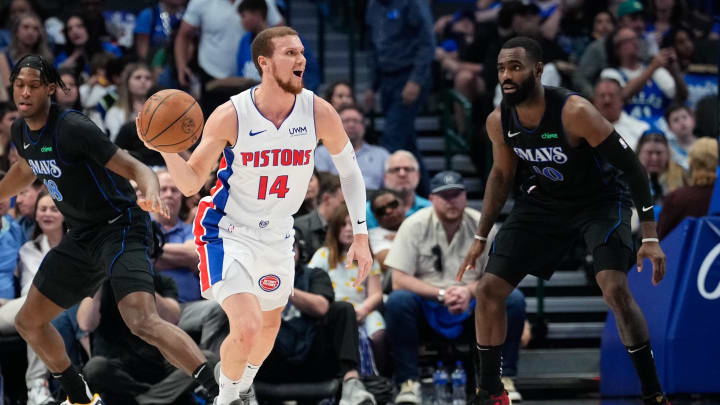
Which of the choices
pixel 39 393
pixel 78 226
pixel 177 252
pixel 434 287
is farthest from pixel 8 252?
pixel 434 287

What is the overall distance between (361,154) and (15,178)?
406cm

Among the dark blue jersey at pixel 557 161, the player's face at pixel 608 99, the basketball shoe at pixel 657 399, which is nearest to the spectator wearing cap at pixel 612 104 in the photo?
the player's face at pixel 608 99

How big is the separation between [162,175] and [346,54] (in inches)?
225

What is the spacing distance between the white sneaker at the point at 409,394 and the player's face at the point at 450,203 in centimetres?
134

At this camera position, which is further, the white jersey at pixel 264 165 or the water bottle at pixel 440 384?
the water bottle at pixel 440 384

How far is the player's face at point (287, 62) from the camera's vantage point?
18.9ft

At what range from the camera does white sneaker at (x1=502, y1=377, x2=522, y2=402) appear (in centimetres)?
776

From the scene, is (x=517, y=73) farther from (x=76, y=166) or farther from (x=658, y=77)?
(x=658, y=77)

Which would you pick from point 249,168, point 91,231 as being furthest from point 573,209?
point 91,231

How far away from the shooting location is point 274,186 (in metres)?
5.87

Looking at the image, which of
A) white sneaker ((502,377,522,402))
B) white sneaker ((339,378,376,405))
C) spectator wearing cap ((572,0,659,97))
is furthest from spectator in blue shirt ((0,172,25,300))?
spectator wearing cap ((572,0,659,97))

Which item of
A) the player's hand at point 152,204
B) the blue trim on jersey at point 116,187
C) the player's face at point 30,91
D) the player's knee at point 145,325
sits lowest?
the player's knee at point 145,325

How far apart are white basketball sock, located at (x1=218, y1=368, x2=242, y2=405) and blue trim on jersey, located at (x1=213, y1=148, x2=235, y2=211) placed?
0.92m

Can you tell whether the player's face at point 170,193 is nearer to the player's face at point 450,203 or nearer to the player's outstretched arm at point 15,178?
the player's outstretched arm at point 15,178
